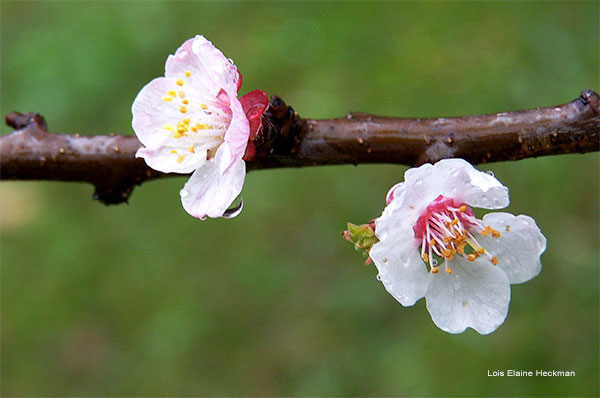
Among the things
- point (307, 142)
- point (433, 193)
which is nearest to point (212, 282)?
point (307, 142)

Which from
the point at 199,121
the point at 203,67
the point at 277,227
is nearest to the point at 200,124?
the point at 199,121

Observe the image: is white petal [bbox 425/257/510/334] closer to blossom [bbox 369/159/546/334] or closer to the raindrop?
blossom [bbox 369/159/546/334]

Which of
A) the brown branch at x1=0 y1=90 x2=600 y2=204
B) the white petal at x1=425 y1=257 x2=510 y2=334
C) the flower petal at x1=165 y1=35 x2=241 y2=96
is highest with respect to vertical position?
the flower petal at x1=165 y1=35 x2=241 y2=96

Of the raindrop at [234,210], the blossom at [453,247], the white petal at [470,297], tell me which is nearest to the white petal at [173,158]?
the raindrop at [234,210]

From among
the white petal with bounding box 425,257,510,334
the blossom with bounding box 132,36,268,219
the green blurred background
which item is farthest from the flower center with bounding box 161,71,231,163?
the green blurred background

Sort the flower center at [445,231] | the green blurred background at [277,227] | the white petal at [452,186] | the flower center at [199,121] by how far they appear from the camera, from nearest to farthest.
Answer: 1. the white petal at [452,186]
2. the flower center at [445,231]
3. the flower center at [199,121]
4. the green blurred background at [277,227]

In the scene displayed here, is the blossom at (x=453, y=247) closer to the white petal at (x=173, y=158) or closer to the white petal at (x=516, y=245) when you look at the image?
the white petal at (x=516, y=245)
